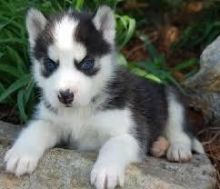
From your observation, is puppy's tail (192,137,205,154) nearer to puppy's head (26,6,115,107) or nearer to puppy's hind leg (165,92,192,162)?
puppy's hind leg (165,92,192,162)

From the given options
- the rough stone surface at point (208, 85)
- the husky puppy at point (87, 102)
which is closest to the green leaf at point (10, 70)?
the husky puppy at point (87, 102)

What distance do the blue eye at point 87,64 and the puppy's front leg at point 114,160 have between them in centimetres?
58

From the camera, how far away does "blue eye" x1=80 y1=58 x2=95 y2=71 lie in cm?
454

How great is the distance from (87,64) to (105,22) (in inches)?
19.1

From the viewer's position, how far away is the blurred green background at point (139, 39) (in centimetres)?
578

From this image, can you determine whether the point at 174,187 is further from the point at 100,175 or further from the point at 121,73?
the point at 121,73

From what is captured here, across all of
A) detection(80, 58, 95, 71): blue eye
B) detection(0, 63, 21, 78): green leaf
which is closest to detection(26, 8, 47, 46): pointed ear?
detection(80, 58, 95, 71): blue eye

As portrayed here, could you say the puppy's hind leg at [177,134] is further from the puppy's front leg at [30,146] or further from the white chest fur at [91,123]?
the puppy's front leg at [30,146]

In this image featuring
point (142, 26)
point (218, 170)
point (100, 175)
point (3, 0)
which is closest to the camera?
point (100, 175)

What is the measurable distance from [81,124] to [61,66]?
2.05ft

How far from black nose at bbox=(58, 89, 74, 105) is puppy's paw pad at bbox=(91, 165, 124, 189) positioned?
499 millimetres

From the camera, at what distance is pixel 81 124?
4.92 metres

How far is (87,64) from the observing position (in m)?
4.58

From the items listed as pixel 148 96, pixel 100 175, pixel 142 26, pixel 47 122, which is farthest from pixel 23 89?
pixel 142 26
